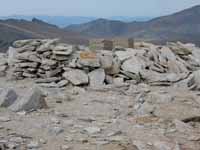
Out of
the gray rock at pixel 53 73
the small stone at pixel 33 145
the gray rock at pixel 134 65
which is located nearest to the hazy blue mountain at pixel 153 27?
the gray rock at pixel 134 65

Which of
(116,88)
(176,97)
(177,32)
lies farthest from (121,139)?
(177,32)

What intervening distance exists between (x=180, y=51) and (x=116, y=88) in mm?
3756

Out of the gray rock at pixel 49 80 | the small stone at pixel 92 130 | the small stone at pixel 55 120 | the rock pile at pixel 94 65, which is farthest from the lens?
the gray rock at pixel 49 80

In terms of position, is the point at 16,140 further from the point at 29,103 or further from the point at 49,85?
the point at 49,85

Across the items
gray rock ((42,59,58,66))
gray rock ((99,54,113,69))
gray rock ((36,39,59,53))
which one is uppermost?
gray rock ((36,39,59,53))

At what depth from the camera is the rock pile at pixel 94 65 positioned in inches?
402

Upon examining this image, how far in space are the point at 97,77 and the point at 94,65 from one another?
40 centimetres

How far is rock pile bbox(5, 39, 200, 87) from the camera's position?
33.5ft

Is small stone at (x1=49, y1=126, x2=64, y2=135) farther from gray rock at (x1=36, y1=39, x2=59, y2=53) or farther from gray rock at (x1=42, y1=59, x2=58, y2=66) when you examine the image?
gray rock at (x1=36, y1=39, x2=59, y2=53)

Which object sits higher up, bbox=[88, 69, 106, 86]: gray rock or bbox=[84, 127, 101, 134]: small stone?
bbox=[88, 69, 106, 86]: gray rock

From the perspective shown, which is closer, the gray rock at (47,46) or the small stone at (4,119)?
the small stone at (4,119)

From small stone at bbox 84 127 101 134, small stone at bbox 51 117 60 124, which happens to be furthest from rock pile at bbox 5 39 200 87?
small stone at bbox 84 127 101 134

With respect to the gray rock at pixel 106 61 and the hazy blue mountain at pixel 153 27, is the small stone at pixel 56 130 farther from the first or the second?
the hazy blue mountain at pixel 153 27

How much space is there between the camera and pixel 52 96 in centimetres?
860
